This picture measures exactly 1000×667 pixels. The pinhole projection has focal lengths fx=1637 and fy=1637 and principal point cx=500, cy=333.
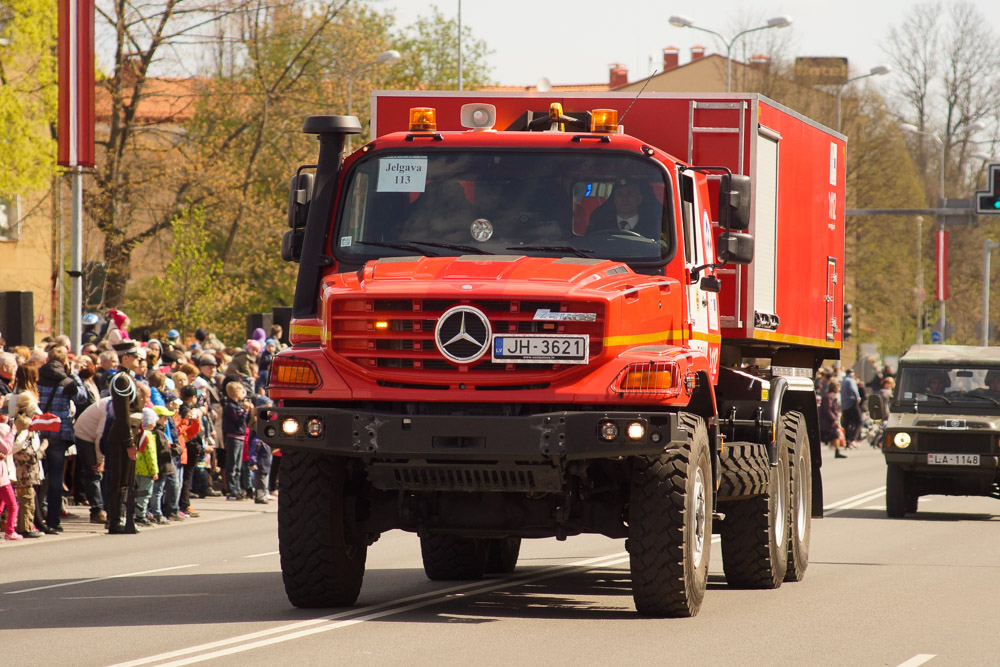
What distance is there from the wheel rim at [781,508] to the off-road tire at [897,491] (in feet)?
25.7

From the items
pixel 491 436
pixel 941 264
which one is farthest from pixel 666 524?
pixel 941 264

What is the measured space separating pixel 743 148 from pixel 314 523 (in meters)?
4.38

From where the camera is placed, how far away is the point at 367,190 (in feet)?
34.9

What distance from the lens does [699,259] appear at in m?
10.9

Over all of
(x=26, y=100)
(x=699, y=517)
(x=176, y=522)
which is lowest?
(x=176, y=522)

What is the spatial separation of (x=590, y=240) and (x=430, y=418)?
1.70 metres

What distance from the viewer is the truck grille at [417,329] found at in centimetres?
962

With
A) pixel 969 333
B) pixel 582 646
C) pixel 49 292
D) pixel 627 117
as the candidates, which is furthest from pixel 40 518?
pixel 969 333

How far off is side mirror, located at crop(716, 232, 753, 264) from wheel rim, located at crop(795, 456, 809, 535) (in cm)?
325

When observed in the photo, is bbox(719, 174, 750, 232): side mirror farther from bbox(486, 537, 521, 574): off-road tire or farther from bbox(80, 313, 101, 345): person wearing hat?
bbox(80, 313, 101, 345): person wearing hat

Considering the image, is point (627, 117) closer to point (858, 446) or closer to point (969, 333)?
point (858, 446)

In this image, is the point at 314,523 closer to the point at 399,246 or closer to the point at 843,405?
the point at 399,246

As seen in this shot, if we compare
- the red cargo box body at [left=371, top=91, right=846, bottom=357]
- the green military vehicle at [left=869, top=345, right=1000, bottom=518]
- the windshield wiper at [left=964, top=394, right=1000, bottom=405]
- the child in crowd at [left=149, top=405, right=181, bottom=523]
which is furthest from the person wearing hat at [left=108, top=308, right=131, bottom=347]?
the red cargo box body at [left=371, top=91, right=846, bottom=357]

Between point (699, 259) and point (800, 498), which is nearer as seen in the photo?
point (699, 259)
